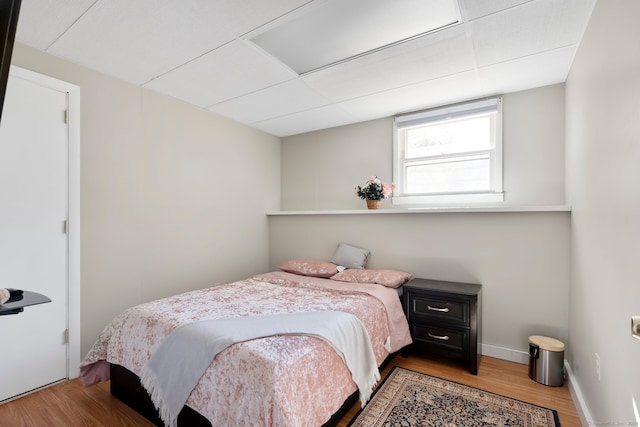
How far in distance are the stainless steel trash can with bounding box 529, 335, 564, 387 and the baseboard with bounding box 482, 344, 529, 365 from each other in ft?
1.02

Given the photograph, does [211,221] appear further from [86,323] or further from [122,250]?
[86,323]

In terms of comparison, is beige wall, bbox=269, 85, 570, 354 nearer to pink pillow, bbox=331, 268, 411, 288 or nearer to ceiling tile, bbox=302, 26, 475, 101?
pink pillow, bbox=331, 268, 411, 288

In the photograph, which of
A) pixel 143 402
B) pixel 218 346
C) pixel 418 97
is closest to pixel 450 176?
pixel 418 97

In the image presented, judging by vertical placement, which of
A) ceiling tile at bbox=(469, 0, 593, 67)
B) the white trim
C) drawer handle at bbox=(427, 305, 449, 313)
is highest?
ceiling tile at bbox=(469, 0, 593, 67)

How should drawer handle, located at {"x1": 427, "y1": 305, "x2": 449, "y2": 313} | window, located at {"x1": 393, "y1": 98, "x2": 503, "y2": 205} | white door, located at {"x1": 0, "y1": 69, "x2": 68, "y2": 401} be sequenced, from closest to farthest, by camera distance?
white door, located at {"x1": 0, "y1": 69, "x2": 68, "y2": 401}, drawer handle, located at {"x1": 427, "y1": 305, "x2": 449, "y2": 313}, window, located at {"x1": 393, "y1": 98, "x2": 503, "y2": 205}

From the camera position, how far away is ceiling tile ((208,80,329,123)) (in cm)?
296

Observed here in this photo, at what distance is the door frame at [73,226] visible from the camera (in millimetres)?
2445

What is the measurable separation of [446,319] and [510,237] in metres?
0.97

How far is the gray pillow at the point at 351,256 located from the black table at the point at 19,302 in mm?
2754

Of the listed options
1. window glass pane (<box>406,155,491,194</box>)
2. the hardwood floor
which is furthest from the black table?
window glass pane (<box>406,155,491,194</box>)

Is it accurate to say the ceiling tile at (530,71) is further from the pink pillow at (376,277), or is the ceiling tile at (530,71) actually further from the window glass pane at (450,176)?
the pink pillow at (376,277)

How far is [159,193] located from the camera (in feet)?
10.0

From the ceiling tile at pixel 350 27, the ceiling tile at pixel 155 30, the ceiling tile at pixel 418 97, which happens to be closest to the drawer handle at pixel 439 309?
the ceiling tile at pixel 418 97

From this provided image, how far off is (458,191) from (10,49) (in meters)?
3.36
